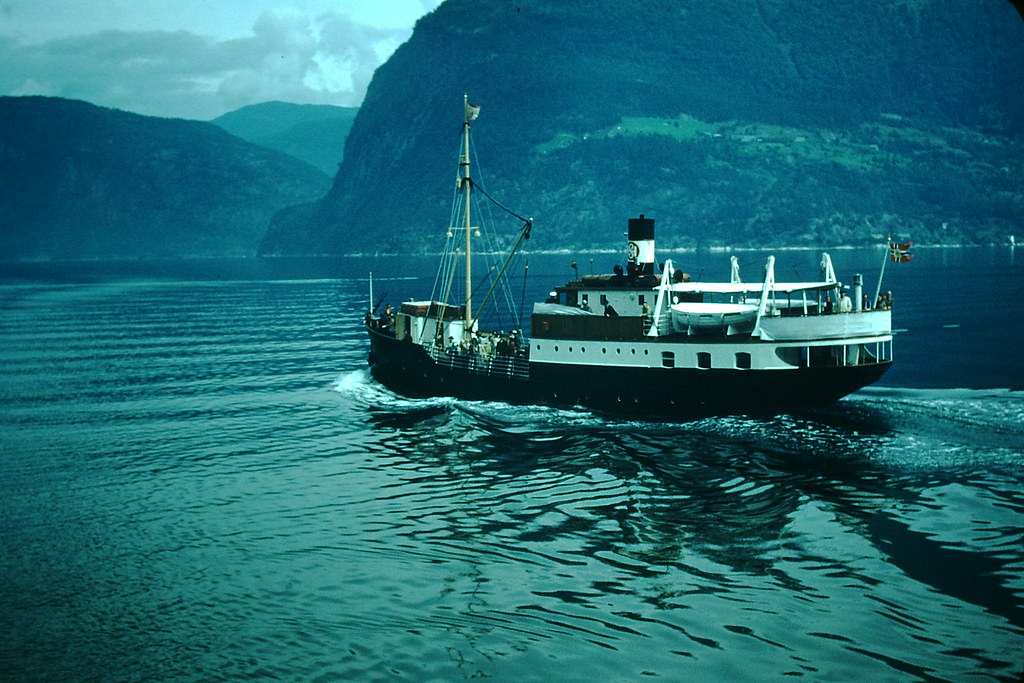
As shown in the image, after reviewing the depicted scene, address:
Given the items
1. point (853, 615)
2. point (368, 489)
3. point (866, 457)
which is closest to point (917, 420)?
point (866, 457)

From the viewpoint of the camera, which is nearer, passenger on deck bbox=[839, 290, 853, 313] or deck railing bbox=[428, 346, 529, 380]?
passenger on deck bbox=[839, 290, 853, 313]

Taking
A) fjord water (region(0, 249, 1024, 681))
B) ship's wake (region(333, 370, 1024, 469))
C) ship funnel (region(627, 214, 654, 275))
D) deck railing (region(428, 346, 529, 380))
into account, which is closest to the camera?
fjord water (region(0, 249, 1024, 681))

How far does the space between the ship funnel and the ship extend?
0.06 meters

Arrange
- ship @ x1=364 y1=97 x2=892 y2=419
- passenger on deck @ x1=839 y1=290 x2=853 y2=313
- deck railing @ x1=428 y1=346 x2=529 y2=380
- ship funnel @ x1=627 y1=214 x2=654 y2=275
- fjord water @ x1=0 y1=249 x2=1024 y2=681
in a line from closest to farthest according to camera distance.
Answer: fjord water @ x1=0 y1=249 x2=1024 y2=681, ship @ x1=364 y1=97 x2=892 y2=419, passenger on deck @ x1=839 y1=290 x2=853 y2=313, deck railing @ x1=428 y1=346 x2=529 y2=380, ship funnel @ x1=627 y1=214 x2=654 y2=275

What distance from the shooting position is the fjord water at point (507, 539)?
19328mm

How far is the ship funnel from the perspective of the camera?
47344 millimetres

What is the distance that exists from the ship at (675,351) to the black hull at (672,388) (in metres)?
0.05

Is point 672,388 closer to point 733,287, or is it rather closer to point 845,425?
point 733,287

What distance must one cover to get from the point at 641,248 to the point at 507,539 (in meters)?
25.4

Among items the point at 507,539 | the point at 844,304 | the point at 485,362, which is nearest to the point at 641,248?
the point at 485,362

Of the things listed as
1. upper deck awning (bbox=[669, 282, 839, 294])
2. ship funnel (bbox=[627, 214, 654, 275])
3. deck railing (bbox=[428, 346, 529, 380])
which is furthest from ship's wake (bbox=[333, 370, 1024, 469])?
ship funnel (bbox=[627, 214, 654, 275])

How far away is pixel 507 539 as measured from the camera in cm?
2608

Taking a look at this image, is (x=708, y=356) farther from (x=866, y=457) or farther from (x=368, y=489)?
(x=368, y=489)

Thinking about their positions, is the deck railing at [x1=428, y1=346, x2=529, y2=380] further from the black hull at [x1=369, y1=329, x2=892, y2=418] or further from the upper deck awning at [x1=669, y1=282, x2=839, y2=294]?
the upper deck awning at [x1=669, y1=282, x2=839, y2=294]
